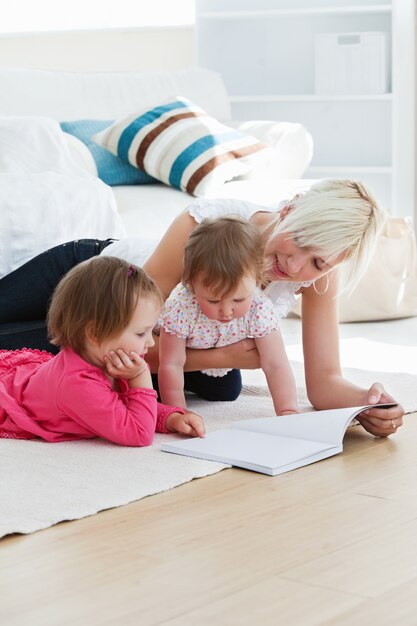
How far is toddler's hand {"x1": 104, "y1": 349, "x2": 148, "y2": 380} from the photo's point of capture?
1.68 metres

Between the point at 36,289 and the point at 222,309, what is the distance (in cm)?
64

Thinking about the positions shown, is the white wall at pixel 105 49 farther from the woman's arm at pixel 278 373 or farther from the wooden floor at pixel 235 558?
the wooden floor at pixel 235 558

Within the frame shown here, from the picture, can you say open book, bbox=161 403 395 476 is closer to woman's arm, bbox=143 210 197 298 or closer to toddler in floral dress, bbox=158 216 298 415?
toddler in floral dress, bbox=158 216 298 415

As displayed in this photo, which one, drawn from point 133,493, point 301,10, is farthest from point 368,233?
point 301,10

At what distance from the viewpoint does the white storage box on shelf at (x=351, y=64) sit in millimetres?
4320

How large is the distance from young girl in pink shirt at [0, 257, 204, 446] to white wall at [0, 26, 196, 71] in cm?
309

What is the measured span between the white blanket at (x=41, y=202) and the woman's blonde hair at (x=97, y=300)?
2.29 feet

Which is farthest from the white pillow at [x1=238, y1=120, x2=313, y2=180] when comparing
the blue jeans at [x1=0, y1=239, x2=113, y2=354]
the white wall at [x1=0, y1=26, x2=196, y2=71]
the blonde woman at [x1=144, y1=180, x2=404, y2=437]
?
the blonde woman at [x1=144, y1=180, x2=404, y2=437]

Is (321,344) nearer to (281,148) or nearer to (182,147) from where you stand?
(182,147)

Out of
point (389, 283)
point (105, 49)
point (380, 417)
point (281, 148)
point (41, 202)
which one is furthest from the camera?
point (105, 49)

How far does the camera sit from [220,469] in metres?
1.55

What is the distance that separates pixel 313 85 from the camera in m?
4.63

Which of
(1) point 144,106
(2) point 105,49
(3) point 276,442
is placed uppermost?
(2) point 105,49

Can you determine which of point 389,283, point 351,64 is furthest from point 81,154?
point 351,64
